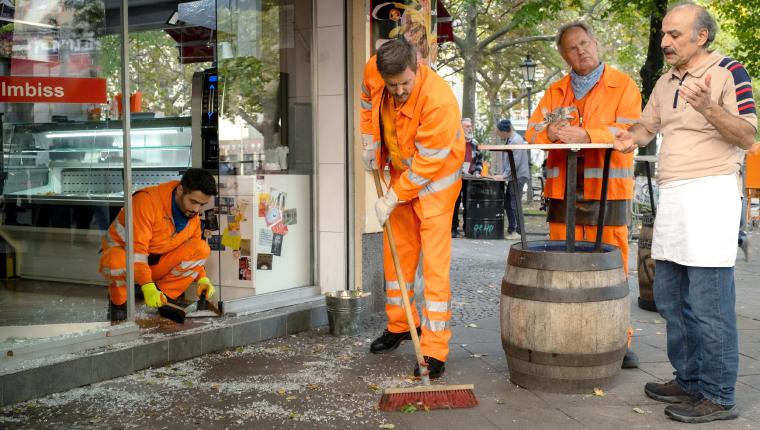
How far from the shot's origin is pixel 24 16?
16.1 ft

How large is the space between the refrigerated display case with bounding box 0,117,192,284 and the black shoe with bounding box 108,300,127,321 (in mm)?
327

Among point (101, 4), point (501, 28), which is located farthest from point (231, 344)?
point (501, 28)

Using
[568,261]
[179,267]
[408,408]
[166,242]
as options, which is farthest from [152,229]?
[568,261]

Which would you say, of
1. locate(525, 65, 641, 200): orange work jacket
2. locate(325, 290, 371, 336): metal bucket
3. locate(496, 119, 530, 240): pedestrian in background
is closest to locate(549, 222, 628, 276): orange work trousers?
locate(525, 65, 641, 200): orange work jacket


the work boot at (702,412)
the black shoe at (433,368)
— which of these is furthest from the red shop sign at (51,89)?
the work boot at (702,412)

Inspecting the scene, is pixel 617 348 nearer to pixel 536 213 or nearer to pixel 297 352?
pixel 297 352

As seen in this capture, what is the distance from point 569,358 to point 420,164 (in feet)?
4.38

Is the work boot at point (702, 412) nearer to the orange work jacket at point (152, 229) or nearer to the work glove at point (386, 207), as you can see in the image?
the work glove at point (386, 207)

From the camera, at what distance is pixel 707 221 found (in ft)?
12.8

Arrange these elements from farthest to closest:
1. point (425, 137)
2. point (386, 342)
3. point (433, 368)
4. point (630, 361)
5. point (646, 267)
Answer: point (646, 267) < point (386, 342) < point (630, 361) < point (433, 368) < point (425, 137)

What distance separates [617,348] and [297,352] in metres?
2.09

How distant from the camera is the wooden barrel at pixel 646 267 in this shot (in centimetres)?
686

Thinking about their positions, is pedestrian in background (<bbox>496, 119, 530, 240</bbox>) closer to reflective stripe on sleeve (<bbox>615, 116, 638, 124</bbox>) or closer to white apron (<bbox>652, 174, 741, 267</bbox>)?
reflective stripe on sleeve (<bbox>615, 116, 638, 124</bbox>)

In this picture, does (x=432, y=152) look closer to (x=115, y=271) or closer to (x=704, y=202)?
(x=704, y=202)
